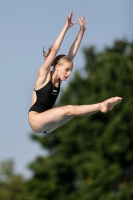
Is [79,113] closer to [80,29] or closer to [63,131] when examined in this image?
[80,29]

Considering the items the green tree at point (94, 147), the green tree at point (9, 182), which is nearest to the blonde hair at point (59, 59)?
the green tree at point (94, 147)

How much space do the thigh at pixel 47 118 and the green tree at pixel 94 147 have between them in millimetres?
24292

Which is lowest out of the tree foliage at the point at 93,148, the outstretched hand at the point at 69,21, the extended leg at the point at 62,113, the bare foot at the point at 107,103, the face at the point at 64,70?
the bare foot at the point at 107,103

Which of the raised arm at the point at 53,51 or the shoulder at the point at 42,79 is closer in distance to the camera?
the raised arm at the point at 53,51

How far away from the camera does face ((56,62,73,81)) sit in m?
15.6

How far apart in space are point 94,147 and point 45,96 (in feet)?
90.8

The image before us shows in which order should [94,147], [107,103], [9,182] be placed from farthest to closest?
[9,182] < [94,147] < [107,103]

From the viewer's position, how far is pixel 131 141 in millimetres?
41750

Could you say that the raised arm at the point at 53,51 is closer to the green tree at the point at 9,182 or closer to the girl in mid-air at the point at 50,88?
the girl in mid-air at the point at 50,88

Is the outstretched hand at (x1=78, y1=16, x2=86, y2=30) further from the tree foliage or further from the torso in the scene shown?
the tree foliage

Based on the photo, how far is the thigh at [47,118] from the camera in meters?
15.1

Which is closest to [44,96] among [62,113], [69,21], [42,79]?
[42,79]

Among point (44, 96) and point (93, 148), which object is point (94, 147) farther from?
point (44, 96)

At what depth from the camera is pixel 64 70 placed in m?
15.6
